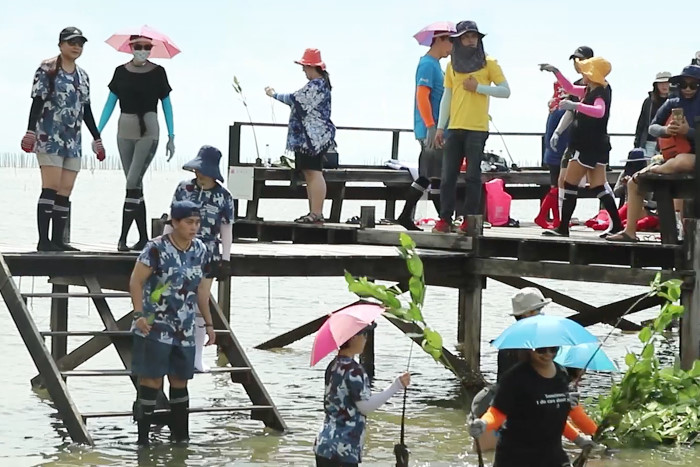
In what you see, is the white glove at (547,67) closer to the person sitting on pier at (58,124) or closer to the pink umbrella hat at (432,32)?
the pink umbrella hat at (432,32)

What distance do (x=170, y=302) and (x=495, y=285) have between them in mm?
27673

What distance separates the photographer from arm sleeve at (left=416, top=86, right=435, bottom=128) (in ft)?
48.6

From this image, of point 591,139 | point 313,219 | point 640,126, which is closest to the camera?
point 591,139

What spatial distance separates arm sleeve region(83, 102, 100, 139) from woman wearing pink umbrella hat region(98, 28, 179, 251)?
18cm

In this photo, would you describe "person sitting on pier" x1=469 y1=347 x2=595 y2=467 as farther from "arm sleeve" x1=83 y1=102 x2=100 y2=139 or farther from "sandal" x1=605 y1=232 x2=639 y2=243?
"sandal" x1=605 y1=232 x2=639 y2=243

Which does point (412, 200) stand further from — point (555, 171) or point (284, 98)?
point (555, 171)

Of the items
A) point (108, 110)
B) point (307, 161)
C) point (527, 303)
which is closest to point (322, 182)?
point (307, 161)

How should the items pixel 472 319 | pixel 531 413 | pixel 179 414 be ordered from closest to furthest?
pixel 531 413 < pixel 179 414 < pixel 472 319

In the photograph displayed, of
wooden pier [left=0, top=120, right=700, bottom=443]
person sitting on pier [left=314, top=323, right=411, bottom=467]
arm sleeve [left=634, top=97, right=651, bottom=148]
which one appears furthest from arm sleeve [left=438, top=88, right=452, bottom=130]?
person sitting on pier [left=314, top=323, right=411, bottom=467]

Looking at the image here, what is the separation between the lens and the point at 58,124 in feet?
40.7

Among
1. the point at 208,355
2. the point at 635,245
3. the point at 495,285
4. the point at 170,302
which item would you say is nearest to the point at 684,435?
the point at 635,245

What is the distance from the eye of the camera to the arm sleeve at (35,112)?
12320mm

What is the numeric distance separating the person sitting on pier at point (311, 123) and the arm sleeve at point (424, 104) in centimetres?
103

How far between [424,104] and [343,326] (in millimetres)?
6841
